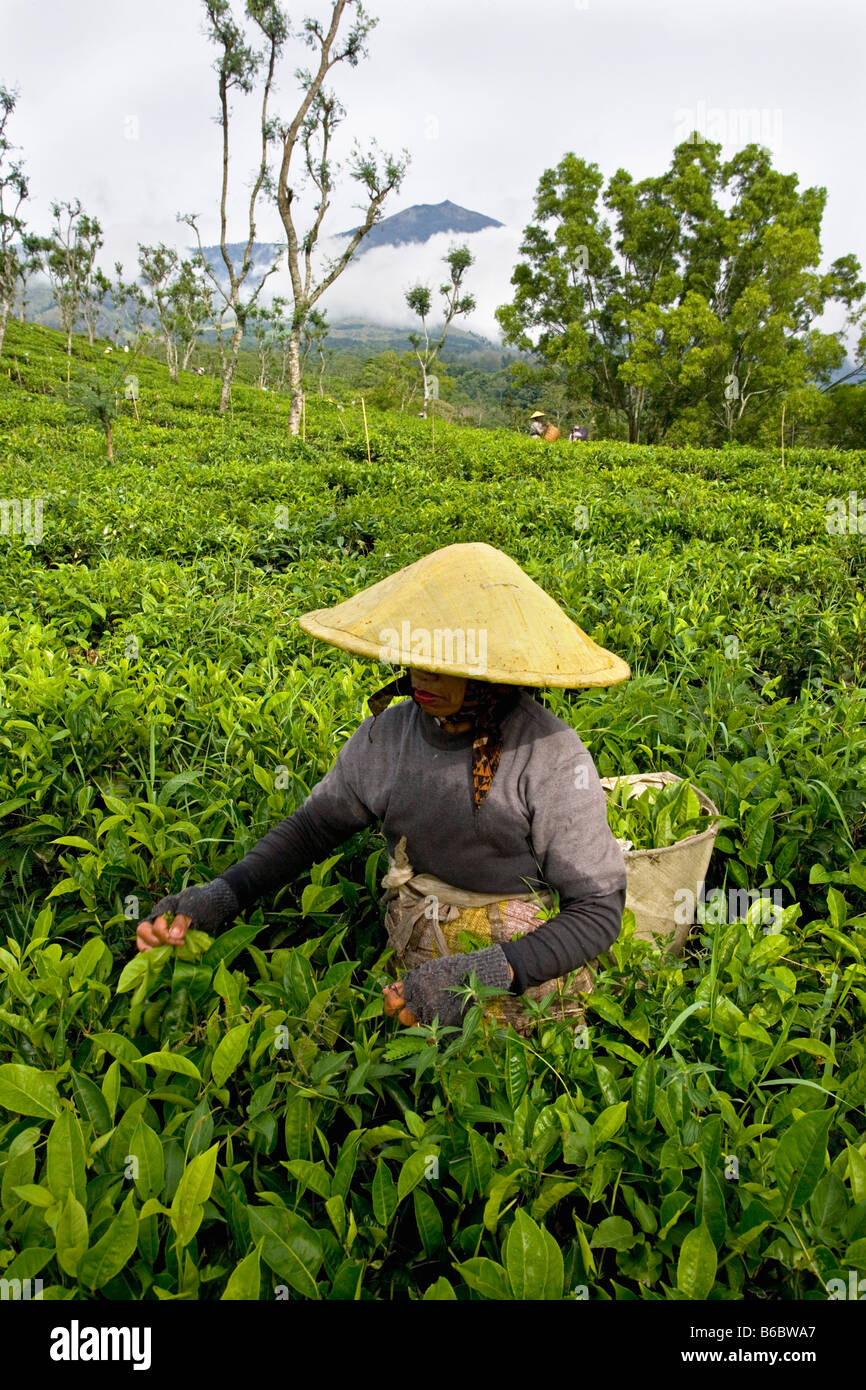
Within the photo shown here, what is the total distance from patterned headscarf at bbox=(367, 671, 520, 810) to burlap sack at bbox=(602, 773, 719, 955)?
1.73 ft

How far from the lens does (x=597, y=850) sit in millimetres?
1518

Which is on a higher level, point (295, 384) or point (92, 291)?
point (92, 291)

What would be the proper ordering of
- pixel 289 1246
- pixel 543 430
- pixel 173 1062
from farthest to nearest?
pixel 543 430, pixel 173 1062, pixel 289 1246

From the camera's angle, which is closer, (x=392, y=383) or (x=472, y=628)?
(x=472, y=628)

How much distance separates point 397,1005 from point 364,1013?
0.08 meters

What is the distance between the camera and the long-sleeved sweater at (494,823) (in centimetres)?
149

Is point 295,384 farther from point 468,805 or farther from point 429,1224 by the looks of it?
point 429,1224

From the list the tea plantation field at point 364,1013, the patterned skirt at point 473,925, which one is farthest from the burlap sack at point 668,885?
the patterned skirt at point 473,925

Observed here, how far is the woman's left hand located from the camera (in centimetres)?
145

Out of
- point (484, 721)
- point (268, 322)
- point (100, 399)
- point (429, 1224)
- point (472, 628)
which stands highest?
point (268, 322)

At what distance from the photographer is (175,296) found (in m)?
39.5

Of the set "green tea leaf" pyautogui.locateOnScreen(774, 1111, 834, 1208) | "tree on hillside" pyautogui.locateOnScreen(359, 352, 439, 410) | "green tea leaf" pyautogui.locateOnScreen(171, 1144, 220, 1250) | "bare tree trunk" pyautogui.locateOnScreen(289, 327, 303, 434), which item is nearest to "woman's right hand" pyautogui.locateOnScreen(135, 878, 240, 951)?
"green tea leaf" pyautogui.locateOnScreen(171, 1144, 220, 1250)

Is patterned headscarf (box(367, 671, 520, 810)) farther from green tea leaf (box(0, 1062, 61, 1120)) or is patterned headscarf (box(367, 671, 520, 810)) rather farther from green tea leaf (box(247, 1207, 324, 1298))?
green tea leaf (box(0, 1062, 61, 1120))

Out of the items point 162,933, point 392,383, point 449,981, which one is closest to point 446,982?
point 449,981
